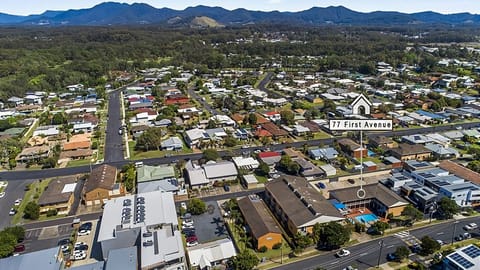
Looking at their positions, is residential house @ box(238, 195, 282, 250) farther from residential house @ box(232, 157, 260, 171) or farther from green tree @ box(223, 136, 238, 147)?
green tree @ box(223, 136, 238, 147)

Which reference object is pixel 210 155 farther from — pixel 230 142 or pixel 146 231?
pixel 146 231

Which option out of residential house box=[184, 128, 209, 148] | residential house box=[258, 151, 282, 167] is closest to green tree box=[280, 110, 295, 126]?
A: residential house box=[258, 151, 282, 167]

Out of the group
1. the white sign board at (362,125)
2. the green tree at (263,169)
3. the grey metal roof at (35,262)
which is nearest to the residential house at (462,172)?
the green tree at (263,169)

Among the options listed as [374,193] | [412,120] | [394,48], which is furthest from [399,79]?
[374,193]

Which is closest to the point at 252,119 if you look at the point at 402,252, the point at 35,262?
the point at 402,252

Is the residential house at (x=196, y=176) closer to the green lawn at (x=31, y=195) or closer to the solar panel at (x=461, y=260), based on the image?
the green lawn at (x=31, y=195)

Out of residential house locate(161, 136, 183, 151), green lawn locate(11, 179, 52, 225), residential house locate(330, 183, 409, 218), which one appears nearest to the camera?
residential house locate(330, 183, 409, 218)
